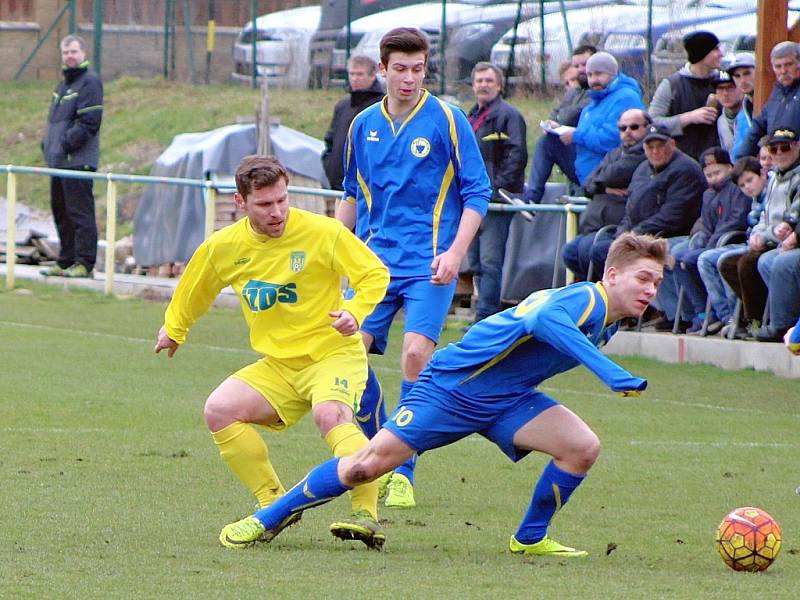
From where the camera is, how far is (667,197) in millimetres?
12828

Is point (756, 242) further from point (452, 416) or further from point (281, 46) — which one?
point (281, 46)

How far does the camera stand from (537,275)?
47.7 ft

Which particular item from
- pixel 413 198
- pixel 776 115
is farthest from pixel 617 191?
pixel 413 198

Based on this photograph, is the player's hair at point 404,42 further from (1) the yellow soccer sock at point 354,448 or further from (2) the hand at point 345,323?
(1) the yellow soccer sock at point 354,448

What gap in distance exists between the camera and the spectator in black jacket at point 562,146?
14.5 meters

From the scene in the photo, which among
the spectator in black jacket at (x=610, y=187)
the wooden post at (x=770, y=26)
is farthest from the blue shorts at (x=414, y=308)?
the wooden post at (x=770, y=26)

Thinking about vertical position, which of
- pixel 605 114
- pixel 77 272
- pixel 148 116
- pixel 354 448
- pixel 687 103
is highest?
pixel 687 103

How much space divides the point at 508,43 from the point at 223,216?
7237 millimetres

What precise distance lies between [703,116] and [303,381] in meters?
7.74

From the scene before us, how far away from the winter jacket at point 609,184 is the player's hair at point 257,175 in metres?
6.99

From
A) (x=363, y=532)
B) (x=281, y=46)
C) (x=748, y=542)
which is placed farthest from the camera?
(x=281, y=46)

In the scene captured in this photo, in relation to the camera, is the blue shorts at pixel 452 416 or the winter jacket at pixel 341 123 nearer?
the blue shorts at pixel 452 416

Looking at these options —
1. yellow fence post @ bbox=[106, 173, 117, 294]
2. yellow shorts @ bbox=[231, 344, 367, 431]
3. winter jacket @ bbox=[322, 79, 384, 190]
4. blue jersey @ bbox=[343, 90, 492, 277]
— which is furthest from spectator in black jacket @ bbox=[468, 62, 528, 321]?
yellow shorts @ bbox=[231, 344, 367, 431]

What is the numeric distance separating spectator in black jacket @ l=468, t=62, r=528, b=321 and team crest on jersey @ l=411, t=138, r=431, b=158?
6054 millimetres
